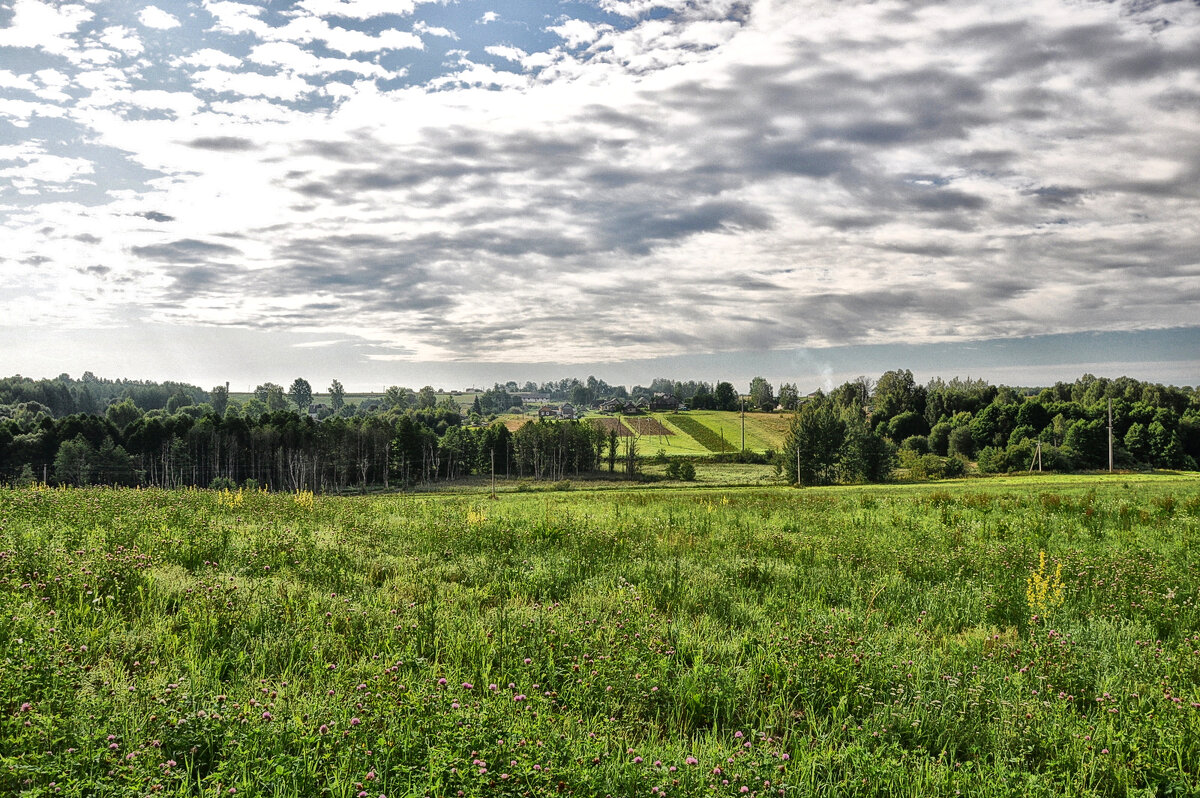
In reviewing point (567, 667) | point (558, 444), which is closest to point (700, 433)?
point (558, 444)

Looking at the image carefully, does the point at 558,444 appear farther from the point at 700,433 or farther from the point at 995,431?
the point at 995,431

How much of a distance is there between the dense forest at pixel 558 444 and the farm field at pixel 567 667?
74241mm

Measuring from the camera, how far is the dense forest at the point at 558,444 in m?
88.3

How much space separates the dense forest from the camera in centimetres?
8831

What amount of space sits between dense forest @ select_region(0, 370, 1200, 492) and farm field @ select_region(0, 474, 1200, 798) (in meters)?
74.2

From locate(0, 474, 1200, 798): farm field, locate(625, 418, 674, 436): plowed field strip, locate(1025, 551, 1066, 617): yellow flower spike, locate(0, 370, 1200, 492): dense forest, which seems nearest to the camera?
A: locate(0, 474, 1200, 798): farm field

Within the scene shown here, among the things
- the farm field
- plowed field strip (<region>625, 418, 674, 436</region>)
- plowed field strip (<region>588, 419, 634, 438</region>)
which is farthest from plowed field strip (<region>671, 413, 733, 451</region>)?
the farm field

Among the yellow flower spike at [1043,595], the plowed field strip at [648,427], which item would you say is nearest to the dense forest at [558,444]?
the plowed field strip at [648,427]

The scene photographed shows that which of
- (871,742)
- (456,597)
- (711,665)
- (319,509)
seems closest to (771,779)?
(871,742)

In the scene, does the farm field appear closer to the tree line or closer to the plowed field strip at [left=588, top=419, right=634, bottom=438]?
the tree line

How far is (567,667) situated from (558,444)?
121855mm

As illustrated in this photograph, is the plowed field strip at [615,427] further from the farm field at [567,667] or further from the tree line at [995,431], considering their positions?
the farm field at [567,667]

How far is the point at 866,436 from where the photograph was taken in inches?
3450

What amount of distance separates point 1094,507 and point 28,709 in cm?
2429
